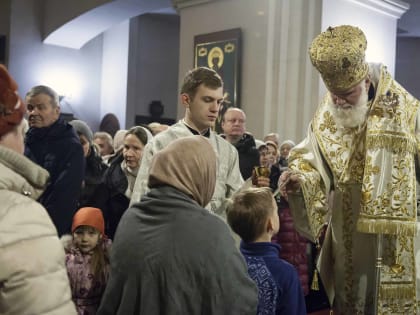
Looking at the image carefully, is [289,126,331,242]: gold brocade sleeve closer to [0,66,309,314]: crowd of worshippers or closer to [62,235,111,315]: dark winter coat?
[0,66,309,314]: crowd of worshippers

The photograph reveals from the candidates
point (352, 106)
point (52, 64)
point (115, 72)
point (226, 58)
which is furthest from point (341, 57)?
point (115, 72)

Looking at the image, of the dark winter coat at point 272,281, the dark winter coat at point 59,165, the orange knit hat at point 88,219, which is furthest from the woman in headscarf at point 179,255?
the dark winter coat at point 59,165

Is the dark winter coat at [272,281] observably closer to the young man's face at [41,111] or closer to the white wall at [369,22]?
the young man's face at [41,111]

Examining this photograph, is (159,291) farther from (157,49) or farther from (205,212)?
(157,49)

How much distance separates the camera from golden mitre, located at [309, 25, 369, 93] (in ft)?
10.9

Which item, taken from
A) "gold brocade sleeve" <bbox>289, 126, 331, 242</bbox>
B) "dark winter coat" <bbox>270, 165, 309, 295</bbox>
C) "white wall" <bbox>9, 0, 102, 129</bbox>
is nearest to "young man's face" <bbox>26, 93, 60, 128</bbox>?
"gold brocade sleeve" <bbox>289, 126, 331, 242</bbox>

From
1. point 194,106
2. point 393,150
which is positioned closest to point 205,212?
point 194,106

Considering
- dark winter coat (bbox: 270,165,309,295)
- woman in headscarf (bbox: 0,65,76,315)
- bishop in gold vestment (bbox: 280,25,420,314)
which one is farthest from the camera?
dark winter coat (bbox: 270,165,309,295)

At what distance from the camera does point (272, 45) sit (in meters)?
7.57

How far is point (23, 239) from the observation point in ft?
4.85

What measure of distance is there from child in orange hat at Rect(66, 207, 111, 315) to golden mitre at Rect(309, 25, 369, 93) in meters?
1.52

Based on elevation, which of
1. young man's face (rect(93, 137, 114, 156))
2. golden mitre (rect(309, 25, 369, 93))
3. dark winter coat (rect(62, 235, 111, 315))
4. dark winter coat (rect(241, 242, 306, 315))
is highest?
golden mitre (rect(309, 25, 369, 93))

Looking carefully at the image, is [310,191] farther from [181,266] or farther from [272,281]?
[181,266]

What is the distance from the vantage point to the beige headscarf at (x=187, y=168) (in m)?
2.08
